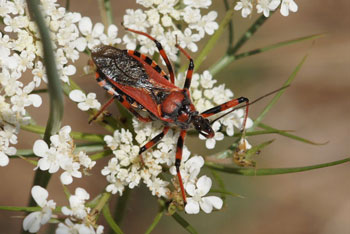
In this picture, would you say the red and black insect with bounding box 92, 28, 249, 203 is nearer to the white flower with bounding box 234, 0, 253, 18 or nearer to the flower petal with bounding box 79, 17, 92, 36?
the flower petal with bounding box 79, 17, 92, 36

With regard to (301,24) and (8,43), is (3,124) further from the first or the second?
(301,24)

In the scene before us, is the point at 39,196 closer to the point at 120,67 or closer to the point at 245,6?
the point at 120,67

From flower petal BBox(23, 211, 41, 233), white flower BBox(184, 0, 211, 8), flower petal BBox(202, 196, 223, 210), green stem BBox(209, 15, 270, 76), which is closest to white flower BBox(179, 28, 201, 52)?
white flower BBox(184, 0, 211, 8)

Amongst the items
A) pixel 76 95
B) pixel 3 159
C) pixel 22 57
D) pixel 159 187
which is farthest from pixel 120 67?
pixel 3 159

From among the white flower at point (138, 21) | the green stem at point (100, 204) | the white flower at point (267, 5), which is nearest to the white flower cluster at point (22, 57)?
the white flower at point (138, 21)

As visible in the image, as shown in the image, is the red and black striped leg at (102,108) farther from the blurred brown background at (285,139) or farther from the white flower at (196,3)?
the blurred brown background at (285,139)
